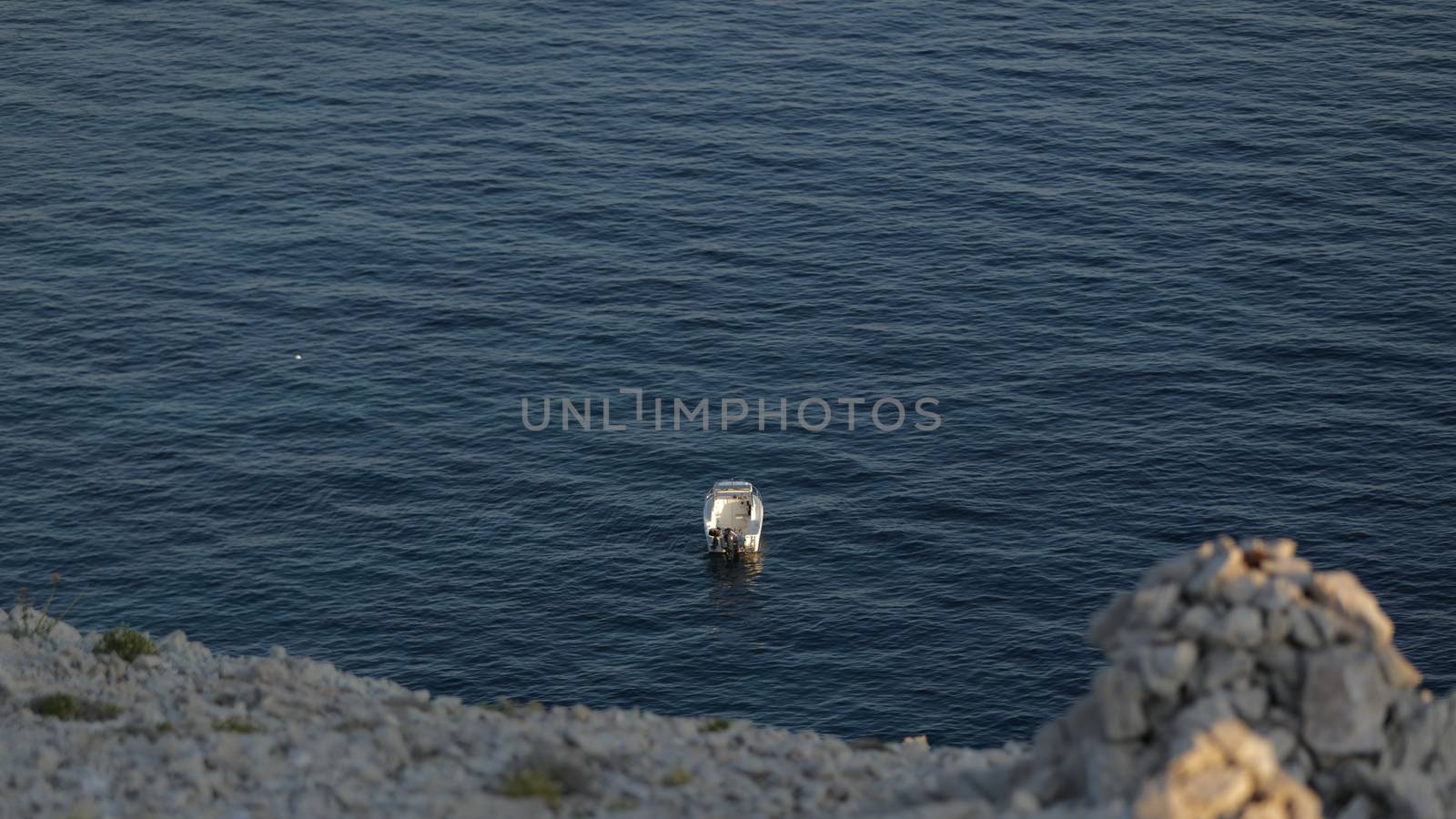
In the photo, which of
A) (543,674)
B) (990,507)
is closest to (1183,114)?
(990,507)

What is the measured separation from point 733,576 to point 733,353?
30.8 m

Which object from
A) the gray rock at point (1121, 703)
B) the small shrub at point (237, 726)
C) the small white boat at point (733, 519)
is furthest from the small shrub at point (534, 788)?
the small white boat at point (733, 519)

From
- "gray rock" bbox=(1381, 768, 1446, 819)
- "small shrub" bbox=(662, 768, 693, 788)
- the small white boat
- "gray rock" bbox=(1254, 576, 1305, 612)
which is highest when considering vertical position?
"gray rock" bbox=(1254, 576, 1305, 612)

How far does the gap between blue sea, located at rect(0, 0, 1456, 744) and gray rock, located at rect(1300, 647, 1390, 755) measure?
2589 inches

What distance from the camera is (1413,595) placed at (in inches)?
4193

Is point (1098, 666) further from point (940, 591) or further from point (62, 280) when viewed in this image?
point (62, 280)

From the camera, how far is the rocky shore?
28406mm

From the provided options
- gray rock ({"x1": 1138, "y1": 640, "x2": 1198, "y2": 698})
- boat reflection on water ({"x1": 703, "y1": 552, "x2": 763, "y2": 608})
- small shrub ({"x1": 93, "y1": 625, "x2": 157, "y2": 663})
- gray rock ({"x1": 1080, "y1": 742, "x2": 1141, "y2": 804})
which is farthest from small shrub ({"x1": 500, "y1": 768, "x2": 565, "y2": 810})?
boat reflection on water ({"x1": 703, "y1": 552, "x2": 763, "y2": 608})

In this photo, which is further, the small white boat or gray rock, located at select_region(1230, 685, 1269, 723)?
the small white boat

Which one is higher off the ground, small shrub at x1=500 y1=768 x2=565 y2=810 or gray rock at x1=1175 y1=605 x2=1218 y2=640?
gray rock at x1=1175 y1=605 x2=1218 y2=640

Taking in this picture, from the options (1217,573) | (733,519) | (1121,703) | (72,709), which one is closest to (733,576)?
(733,519)

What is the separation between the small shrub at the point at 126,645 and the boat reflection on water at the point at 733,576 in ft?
221

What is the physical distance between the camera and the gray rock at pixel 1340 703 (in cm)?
2836

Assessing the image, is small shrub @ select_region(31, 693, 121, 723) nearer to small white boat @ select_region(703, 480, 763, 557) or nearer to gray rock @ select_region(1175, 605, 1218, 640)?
gray rock @ select_region(1175, 605, 1218, 640)
